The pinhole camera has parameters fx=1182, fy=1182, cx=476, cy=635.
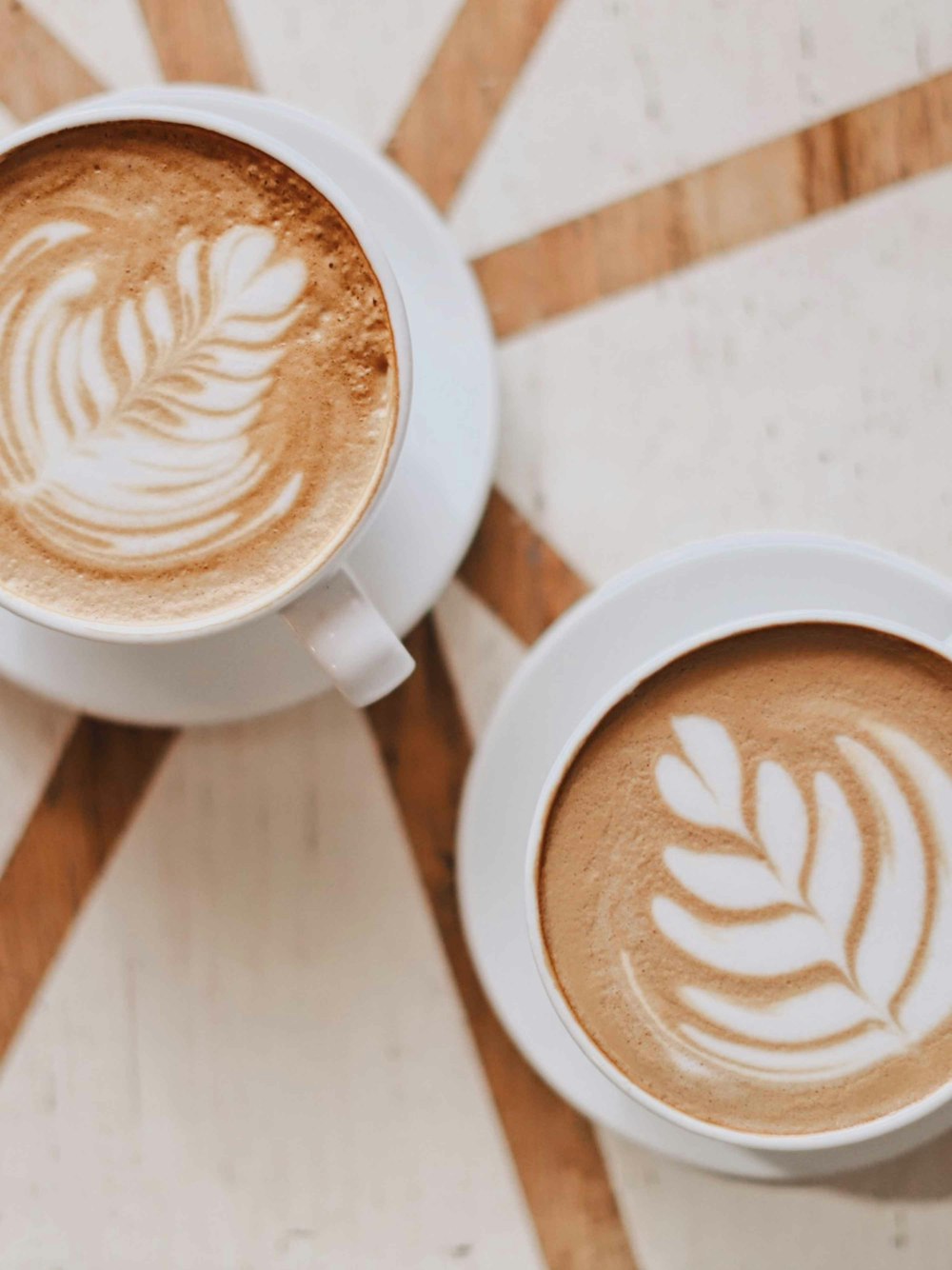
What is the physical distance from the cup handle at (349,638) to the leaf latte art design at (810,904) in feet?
0.57

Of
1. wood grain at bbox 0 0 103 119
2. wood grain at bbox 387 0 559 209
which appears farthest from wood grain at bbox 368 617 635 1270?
wood grain at bbox 0 0 103 119

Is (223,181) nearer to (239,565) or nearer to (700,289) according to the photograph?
(239,565)

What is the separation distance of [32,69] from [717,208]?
1.64 feet

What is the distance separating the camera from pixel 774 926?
2.31 ft

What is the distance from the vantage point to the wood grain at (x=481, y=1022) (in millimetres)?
873

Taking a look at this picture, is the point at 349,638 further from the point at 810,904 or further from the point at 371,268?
the point at 810,904

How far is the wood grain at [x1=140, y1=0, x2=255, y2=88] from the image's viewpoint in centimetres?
85

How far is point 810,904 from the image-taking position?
2.30 ft

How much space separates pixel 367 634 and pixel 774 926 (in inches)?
11.7

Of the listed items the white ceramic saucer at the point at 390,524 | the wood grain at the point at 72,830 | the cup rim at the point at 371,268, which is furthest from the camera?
the wood grain at the point at 72,830

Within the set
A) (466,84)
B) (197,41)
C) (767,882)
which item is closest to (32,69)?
(197,41)

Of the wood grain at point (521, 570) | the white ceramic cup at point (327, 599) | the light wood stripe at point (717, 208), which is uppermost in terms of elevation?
the white ceramic cup at point (327, 599)

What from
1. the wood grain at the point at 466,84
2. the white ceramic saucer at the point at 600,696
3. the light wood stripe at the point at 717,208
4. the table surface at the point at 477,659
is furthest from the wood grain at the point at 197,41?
the white ceramic saucer at the point at 600,696

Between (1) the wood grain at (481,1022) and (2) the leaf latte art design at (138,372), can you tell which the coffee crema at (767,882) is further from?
(2) the leaf latte art design at (138,372)
